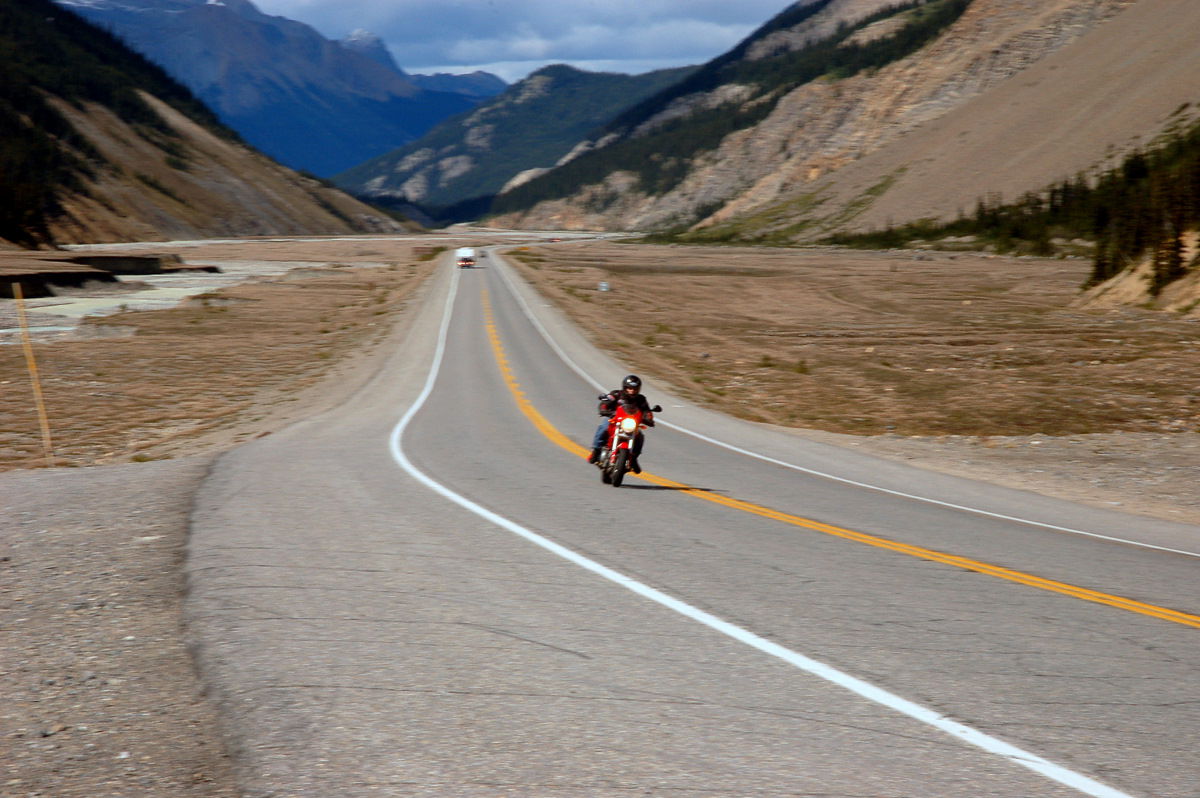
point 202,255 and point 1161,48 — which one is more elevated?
point 1161,48

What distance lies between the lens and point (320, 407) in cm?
2334

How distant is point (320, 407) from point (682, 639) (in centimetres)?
1840

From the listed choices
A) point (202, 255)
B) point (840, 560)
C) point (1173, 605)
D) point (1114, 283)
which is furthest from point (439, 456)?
point (202, 255)

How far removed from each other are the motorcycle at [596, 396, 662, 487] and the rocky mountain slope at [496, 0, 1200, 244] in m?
119

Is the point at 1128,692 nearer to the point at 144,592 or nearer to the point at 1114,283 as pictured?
the point at 144,592

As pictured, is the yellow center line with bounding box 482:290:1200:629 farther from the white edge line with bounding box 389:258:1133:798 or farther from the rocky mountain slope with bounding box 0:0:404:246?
the rocky mountain slope with bounding box 0:0:404:246

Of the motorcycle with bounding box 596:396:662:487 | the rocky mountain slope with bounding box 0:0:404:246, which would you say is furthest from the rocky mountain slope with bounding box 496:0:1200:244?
the motorcycle with bounding box 596:396:662:487

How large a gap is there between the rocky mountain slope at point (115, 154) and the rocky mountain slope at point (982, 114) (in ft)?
254

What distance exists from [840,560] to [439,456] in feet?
26.2

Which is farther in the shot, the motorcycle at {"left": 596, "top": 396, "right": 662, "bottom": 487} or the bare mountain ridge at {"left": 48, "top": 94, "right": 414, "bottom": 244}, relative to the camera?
the bare mountain ridge at {"left": 48, "top": 94, "right": 414, "bottom": 244}

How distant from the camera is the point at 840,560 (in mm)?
8859

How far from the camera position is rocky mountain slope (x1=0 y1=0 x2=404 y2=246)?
Result: 12494 centimetres

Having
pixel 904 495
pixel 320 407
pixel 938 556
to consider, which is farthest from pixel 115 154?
pixel 938 556

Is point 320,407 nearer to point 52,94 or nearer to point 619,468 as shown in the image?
point 619,468
